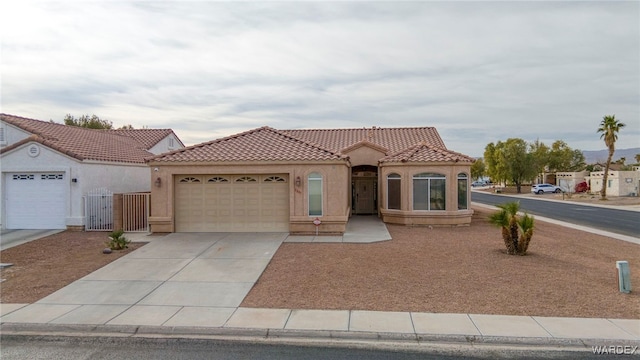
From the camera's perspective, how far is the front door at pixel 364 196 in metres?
23.4

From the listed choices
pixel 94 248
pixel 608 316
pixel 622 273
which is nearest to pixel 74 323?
pixel 94 248

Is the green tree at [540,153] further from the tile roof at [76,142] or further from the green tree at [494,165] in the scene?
the tile roof at [76,142]

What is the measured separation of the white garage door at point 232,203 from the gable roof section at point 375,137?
8.93 metres

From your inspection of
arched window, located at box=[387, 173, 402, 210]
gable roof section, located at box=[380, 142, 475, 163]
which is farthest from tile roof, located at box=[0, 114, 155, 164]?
gable roof section, located at box=[380, 142, 475, 163]

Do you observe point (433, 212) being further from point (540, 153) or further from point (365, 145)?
point (540, 153)

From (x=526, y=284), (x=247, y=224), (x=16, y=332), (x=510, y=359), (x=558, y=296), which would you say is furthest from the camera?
(x=247, y=224)

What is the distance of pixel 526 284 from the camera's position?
9484mm

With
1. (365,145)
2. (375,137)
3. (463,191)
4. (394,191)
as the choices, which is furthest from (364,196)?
(463,191)

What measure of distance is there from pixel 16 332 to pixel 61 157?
473 inches

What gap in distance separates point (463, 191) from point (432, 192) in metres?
1.62

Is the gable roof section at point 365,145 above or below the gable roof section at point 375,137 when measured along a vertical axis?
below

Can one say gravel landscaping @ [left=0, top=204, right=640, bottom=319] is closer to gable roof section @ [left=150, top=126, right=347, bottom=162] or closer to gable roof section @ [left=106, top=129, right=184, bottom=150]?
gable roof section @ [left=150, top=126, right=347, bottom=162]

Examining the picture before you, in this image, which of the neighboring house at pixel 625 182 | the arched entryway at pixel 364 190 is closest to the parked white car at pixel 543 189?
the neighboring house at pixel 625 182

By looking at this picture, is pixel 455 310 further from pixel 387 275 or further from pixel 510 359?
pixel 387 275
